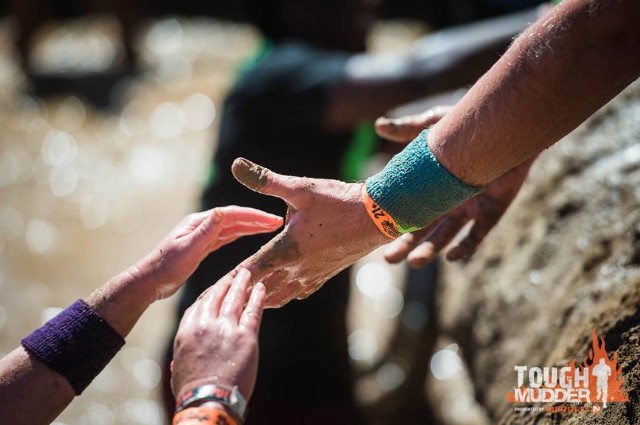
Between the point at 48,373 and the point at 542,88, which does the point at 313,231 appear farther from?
the point at 48,373

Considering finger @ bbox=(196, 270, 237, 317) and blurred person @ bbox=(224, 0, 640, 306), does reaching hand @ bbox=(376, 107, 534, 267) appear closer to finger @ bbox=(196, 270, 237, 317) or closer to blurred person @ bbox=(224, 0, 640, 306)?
blurred person @ bbox=(224, 0, 640, 306)

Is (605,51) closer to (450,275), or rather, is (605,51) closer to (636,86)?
(636,86)

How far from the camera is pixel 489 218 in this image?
200cm

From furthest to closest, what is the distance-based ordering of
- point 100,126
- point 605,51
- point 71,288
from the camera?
point 100,126
point 71,288
point 605,51

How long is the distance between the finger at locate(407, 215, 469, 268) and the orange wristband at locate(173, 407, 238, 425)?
0.77m

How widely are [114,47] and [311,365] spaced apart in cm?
565

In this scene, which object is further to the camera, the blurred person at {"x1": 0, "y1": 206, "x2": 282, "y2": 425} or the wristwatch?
the blurred person at {"x1": 0, "y1": 206, "x2": 282, "y2": 425}

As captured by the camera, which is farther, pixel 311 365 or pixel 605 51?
pixel 311 365

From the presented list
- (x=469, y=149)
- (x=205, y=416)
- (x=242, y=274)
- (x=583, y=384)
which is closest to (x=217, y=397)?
(x=205, y=416)

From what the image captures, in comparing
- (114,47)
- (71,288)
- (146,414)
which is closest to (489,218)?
(146,414)

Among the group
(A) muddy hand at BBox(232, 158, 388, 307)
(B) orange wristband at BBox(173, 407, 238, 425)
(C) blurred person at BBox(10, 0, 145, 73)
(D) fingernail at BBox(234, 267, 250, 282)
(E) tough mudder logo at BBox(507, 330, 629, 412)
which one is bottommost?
(E) tough mudder logo at BBox(507, 330, 629, 412)

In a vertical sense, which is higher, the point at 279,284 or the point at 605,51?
the point at 605,51

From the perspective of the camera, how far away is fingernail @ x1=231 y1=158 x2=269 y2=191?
1.54 meters

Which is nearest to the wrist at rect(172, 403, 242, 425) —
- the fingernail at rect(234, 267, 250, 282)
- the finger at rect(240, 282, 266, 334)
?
the finger at rect(240, 282, 266, 334)
